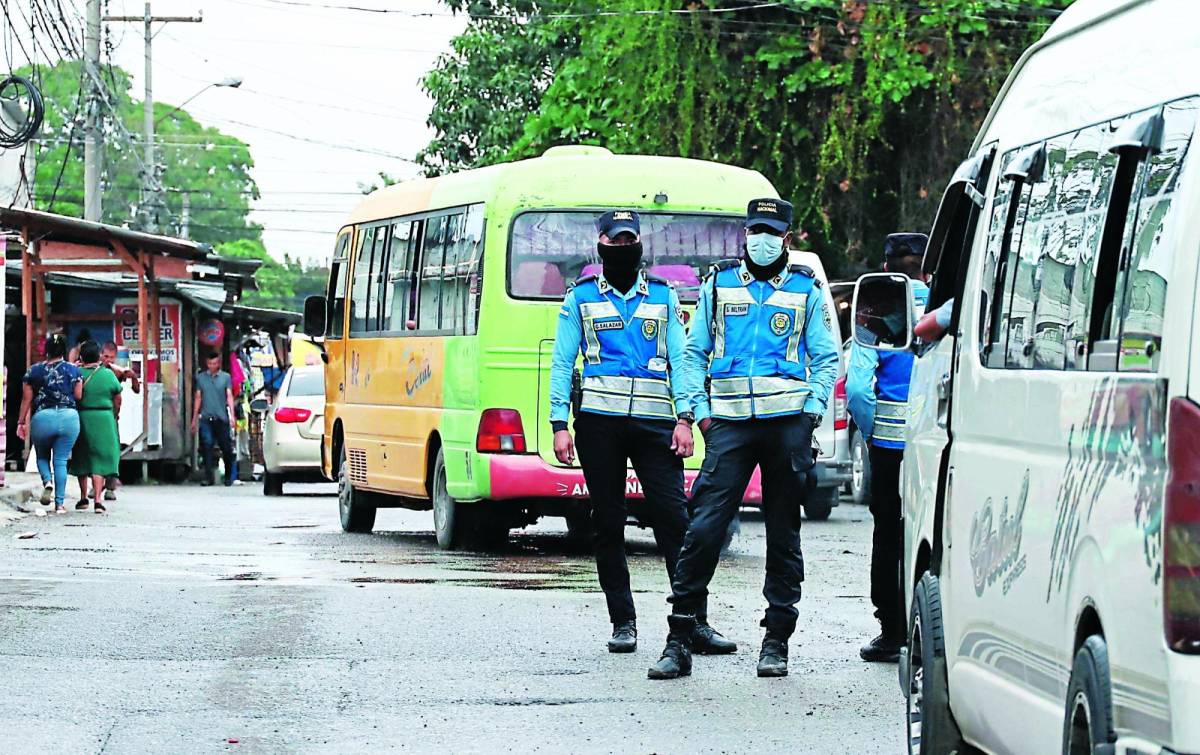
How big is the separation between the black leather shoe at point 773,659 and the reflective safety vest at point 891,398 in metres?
0.97

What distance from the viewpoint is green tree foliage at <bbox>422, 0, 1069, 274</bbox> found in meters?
28.6

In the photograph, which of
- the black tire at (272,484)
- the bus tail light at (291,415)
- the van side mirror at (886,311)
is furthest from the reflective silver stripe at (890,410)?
the black tire at (272,484)

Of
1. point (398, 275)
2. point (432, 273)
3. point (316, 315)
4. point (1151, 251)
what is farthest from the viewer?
point (316, 315)

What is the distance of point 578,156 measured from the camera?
15.9m

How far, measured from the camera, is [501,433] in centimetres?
1505

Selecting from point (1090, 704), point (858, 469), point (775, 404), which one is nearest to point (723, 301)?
point (775, 404)

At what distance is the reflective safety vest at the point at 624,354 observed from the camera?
989 cm

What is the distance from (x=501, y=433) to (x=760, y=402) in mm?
6061

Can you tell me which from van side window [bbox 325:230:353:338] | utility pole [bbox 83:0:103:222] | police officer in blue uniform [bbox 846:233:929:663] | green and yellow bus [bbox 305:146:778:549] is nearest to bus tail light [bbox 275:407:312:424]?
van side window [bbox 325:230:353:338]

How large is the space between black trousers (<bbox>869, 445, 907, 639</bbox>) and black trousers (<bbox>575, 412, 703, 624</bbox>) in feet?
2.88

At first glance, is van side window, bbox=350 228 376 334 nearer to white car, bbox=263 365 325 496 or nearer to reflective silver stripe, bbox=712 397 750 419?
white car, bbox=263 365 325 496

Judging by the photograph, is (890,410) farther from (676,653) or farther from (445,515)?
(445,515)

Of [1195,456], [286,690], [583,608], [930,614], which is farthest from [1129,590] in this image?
[583,608]

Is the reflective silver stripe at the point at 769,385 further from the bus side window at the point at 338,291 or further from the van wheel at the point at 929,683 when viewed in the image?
the bus side window at the point at 338,291
